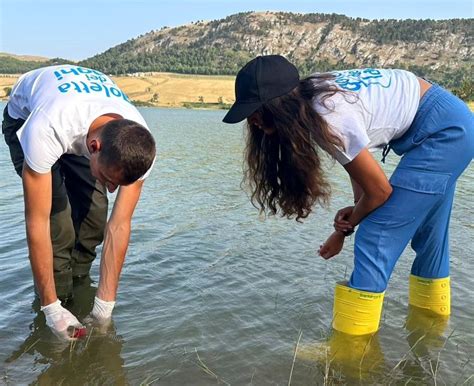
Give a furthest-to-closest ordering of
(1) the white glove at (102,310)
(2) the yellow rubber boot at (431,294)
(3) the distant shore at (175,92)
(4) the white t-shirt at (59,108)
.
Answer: (3) the distant shore at (175,92) < (2) the yellow rubber boot at (431,294) < (1) the white glove at (102,310) < (4) the white t-shirt at (59,108)

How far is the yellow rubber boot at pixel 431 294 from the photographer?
4086 millimetres

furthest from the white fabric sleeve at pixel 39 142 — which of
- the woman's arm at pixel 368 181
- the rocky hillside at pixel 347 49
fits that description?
the rocky hillside at pixel 347 49

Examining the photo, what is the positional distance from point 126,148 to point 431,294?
2546 mm

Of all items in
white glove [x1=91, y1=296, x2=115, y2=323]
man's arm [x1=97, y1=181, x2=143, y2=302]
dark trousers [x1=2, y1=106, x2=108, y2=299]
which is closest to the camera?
man's arm [x1=97, y1=181, x2=143, y2=302]

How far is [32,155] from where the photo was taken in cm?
316

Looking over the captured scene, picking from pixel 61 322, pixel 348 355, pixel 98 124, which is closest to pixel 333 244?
pixel 348 355

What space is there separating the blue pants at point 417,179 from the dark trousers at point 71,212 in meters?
2.33

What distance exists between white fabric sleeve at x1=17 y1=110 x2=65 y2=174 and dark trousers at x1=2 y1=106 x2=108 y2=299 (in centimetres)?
96

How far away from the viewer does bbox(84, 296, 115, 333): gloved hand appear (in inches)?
151

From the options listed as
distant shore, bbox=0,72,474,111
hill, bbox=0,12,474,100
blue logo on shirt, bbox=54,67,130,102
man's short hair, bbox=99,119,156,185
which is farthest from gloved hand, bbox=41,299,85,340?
hill, bbox=0,12,474,100

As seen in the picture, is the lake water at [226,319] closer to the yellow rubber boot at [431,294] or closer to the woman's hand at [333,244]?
the yellow rubber boot at [431,294]

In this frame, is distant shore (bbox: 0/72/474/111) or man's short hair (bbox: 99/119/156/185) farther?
distant shore (bbox: 0/72/474/111)

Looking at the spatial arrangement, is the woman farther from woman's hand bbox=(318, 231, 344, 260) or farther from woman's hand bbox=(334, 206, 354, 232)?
woman's hand bbox=(318, 231, 344, 260)

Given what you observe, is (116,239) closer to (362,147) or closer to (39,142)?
(39,142)
